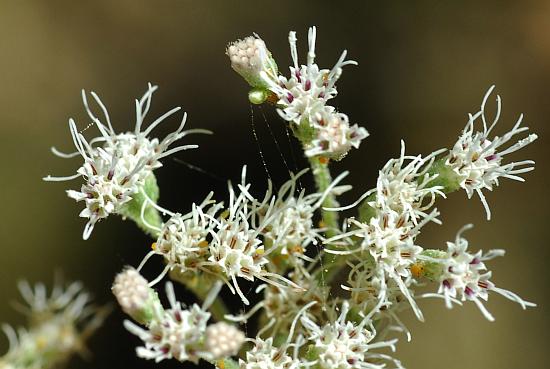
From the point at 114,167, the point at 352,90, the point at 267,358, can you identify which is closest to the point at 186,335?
the point at 267,358

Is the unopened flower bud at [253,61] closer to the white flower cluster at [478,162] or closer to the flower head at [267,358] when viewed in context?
the white flower cluster at [478,162]

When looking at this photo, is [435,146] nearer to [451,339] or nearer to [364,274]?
[451,339]

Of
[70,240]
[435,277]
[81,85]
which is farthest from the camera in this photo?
[81,85]

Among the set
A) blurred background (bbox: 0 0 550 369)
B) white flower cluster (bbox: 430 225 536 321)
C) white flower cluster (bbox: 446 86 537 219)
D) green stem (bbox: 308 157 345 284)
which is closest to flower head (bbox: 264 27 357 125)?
green stem (bbox: 308 157 345 284)

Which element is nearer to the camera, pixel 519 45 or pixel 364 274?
pixel 364 274

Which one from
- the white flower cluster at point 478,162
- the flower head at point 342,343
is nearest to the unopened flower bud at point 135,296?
the flower head at point 342,343

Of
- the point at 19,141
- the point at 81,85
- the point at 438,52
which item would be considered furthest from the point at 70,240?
the point at 438,52

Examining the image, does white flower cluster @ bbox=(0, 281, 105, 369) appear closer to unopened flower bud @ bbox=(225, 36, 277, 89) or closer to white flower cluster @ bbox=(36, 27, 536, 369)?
white flower cluster @ bbox=(36, 27, 536, 369)

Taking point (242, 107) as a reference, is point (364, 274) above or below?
below
